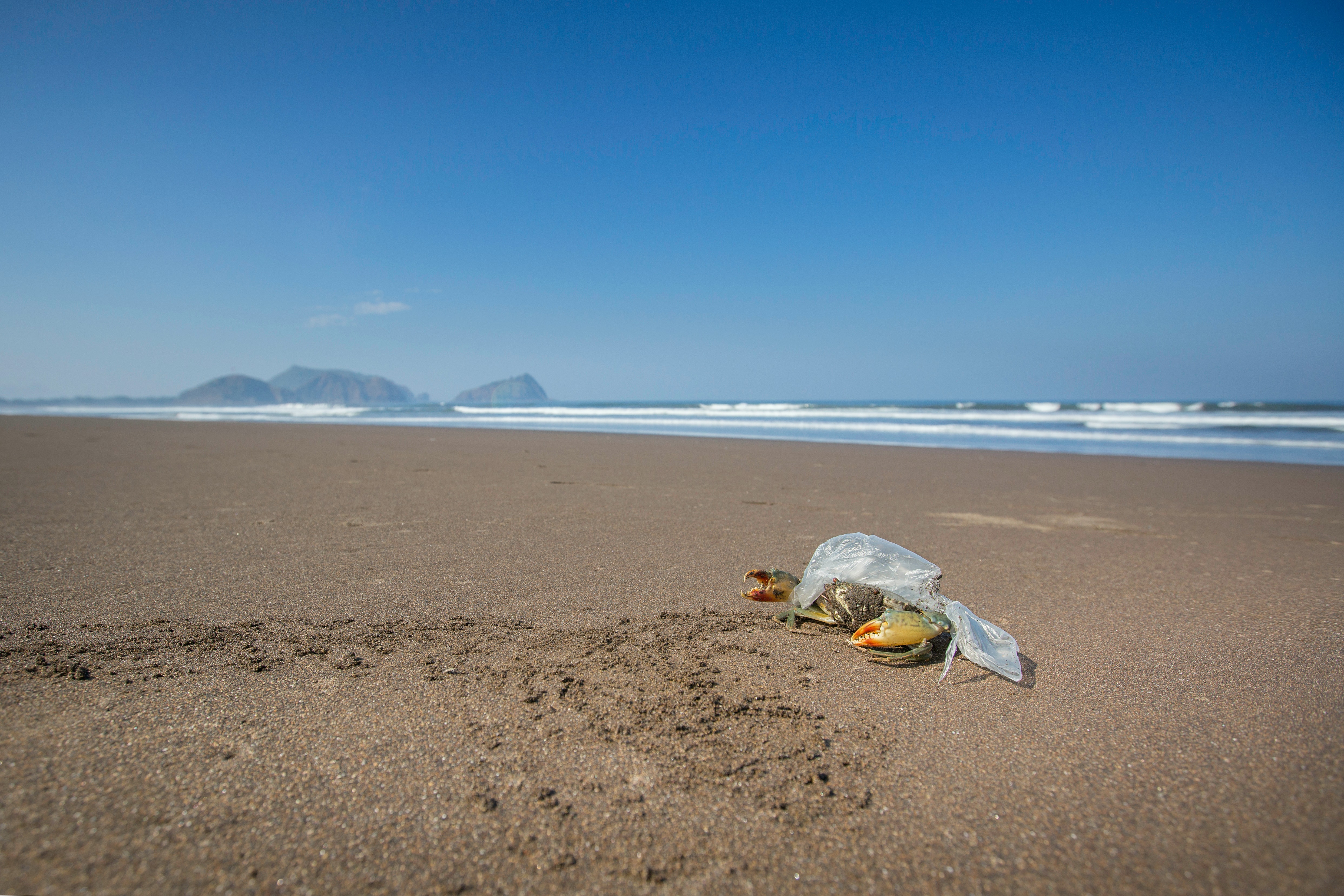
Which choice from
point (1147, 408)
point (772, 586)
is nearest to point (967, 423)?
point (1147, 408)

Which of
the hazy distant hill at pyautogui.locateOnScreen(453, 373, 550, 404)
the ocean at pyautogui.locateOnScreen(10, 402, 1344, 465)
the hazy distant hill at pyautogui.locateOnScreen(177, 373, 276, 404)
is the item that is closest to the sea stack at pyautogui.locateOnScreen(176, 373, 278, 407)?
the hazy distant hill at pyautogui.locateOnScreen(177, 373, 276, 404)

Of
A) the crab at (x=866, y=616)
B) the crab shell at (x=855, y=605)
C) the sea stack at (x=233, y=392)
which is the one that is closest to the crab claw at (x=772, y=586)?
the crab at (x=866, y=616)

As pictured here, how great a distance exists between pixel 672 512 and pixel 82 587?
4.26 metres

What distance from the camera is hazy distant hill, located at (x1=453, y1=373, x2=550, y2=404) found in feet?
298

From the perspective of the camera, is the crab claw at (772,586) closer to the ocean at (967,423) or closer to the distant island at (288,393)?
the ocean at (967,423)

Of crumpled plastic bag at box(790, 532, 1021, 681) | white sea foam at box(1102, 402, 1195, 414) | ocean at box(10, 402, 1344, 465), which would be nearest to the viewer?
crumpled plastic bag at box(790, 532, 1021, 681)

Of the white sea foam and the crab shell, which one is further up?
the white sea foam

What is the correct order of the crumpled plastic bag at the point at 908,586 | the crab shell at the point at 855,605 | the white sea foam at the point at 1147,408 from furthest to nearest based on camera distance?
the white sea foam at the point at 1147,408 → the crab shell at the point at 855,605 → the crumpled plastic bag at the point at 908,586

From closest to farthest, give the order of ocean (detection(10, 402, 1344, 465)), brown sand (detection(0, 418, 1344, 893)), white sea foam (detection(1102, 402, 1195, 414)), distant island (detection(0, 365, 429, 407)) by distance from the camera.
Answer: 1. brown sand (detection(0, 418, 1344, 893))
2. ocean (detection(10, 402, 1344, 465))
3. white sea foam (detection(1102, 402, 1195, 414))
4. distant island (detection(0, 365, 429, 407))

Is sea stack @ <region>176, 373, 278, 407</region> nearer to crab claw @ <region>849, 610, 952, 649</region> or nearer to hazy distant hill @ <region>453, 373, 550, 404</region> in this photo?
hazy distant hill @ <region>453, 373, 550, 404</region>

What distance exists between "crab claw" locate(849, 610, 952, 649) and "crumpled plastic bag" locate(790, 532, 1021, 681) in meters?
0.09

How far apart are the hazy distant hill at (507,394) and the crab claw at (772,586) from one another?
80.3m

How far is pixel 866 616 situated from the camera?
2.95 meters

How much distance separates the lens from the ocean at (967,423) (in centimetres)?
1460
